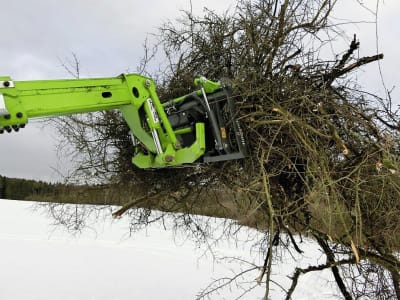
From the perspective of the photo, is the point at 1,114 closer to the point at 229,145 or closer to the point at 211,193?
the point at 229,145

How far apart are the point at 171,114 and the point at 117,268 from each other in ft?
21.3

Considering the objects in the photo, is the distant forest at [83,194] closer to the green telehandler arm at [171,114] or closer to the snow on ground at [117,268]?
the snow on ground at [117,268]

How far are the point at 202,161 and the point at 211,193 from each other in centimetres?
154

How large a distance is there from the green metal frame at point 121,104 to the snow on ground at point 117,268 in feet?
7.22

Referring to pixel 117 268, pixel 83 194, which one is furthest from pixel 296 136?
pixel 117 268

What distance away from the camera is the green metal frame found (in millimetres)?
3029

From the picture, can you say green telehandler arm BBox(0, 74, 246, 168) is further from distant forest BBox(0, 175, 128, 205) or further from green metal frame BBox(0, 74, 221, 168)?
distant forest BBox(0, 175, 128, 205)

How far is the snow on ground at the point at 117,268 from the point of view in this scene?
7.74 metres

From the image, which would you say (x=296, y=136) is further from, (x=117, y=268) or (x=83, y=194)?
(x=117, y=268)

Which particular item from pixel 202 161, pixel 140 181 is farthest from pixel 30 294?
pixel 202 161

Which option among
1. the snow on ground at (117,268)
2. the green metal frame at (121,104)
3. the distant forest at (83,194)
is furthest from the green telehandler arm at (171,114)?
the snow on ground at (117,268)

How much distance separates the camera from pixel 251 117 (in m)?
3.56

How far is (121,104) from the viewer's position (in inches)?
143

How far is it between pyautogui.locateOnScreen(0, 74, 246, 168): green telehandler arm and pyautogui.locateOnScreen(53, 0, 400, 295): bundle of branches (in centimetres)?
15
